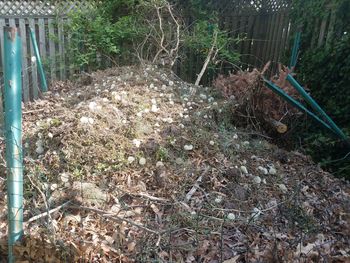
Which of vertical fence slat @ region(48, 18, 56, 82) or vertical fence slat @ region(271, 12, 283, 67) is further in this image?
vertical fence slat @ region(48, 18, 56, 82)

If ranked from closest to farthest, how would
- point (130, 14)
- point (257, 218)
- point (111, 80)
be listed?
point (257, 218) < point (111, 80) < point (130, 14)

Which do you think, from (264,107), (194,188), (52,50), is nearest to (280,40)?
(264,107)

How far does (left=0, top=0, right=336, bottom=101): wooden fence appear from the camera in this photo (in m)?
5.54

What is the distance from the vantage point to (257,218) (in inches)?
99.5

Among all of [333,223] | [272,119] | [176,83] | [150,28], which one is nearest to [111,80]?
[176,83]

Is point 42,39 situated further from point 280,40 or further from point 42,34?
point 280,40

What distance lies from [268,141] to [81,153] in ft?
6.39

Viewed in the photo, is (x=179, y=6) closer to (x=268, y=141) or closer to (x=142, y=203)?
(x=268, y=141)

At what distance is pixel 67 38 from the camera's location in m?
5.85

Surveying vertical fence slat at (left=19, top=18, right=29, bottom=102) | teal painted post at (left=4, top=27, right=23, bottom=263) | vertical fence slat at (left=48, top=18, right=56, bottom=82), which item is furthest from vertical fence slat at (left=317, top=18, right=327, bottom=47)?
vertical fence slat at (left=19, top=18, right=29, bottom=102)

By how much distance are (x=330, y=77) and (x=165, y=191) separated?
2.42 metres

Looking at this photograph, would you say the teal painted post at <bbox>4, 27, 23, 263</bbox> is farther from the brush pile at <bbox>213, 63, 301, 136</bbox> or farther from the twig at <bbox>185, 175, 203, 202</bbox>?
the brush pile at <bbox>213, 63, 301, 136</bbox>

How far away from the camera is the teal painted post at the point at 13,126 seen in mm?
1747

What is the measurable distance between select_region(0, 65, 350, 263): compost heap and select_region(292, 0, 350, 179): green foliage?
263 mm
